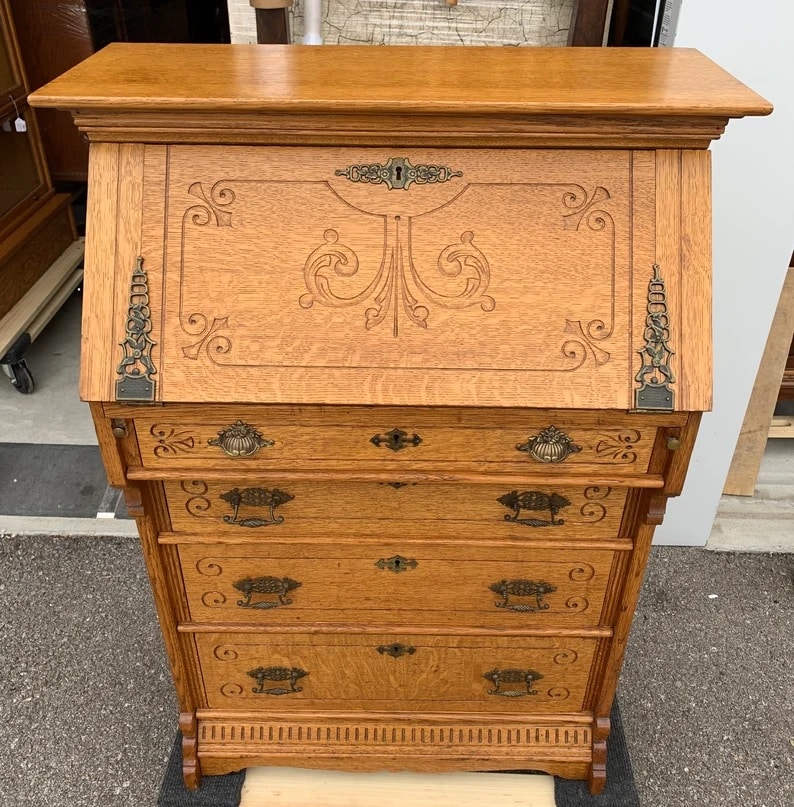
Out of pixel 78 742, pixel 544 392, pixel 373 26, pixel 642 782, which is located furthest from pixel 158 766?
pixel 373 26

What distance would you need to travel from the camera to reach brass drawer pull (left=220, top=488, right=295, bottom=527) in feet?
5.39

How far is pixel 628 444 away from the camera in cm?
154

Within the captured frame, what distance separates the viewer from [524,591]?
5.92 ft

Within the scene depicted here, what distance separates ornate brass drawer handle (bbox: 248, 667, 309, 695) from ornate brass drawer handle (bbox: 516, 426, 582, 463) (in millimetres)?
947

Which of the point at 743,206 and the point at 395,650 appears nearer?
the point at 395,650

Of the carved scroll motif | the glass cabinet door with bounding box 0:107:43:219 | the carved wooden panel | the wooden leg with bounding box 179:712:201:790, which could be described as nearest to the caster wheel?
the glass cabinet door with bounding box 0:107:43:219

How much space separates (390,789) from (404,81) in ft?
6.21

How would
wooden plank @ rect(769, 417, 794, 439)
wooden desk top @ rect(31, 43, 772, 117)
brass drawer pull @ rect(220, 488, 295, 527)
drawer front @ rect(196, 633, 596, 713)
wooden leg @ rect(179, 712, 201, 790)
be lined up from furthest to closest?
wooden plank @ rect(769, 417, 794, 439)
wooden leg @ rect(179, 712, 201, 790)
drawer front @ rect(196, 633, 596, 713)
brass drawer pull @ rect(220, 488, 295, 527)
wooden desk top @ rect(31, 43, 772, 117)

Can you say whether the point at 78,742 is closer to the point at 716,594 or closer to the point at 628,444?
the point at 628,444

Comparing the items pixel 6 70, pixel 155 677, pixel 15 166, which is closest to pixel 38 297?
pixel 15 166

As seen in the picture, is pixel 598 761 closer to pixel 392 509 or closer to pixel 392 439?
pixel 392 509

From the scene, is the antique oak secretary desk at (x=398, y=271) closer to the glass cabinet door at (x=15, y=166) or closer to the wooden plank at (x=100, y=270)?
the wooden plank at (x=100, y=270)

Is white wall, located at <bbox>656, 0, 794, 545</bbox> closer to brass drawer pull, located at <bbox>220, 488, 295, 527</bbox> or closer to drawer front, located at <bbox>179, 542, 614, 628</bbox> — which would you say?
drawer front, located at <bbox>179, 542, 614, 628</bbox>

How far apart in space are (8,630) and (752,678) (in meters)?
2.60
